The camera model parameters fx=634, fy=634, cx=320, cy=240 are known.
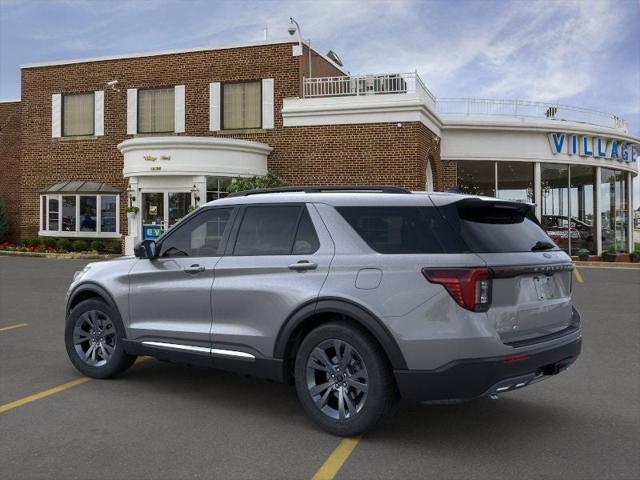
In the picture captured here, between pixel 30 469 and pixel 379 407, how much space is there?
2.26 m

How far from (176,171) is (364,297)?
18007mm

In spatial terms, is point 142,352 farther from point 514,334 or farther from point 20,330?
point 20,330

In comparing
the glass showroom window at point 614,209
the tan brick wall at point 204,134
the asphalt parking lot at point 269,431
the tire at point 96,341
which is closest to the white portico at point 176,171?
the tan brick wall at point 204,134

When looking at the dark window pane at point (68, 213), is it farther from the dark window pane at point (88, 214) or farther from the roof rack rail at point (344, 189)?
the roof rack rail at point (344, 189)

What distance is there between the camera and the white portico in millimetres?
21406

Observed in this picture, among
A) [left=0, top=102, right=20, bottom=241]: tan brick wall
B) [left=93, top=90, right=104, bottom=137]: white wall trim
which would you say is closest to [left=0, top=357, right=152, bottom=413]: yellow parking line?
[left=93, top=90, right=104, bottom=137]: white wall trim

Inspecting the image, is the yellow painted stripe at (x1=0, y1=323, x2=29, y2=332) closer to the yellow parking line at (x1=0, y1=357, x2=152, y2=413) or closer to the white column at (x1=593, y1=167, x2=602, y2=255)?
the yellow parking line at (x1=0, y1=357, x2=152, y2=413)

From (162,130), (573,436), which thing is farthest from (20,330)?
(162,130)

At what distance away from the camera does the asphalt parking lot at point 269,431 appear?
4.01m

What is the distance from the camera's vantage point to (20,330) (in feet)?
29.3

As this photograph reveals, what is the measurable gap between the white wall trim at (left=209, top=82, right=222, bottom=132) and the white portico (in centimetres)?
263

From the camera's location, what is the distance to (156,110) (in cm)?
2514

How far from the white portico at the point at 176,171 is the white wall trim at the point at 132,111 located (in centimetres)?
309

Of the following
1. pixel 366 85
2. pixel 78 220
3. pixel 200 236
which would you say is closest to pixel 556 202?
pixel 366 85
